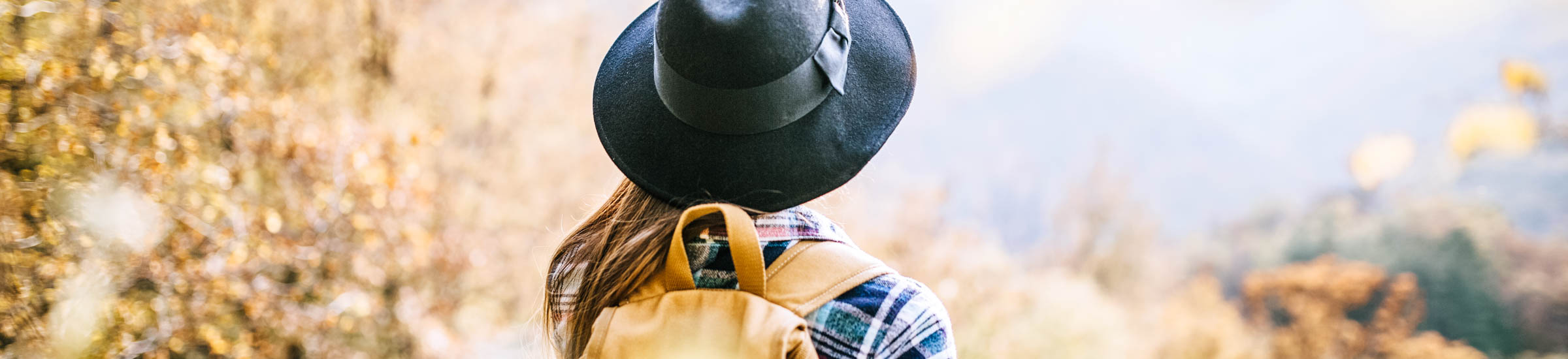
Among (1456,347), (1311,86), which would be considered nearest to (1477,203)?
(1456,347)

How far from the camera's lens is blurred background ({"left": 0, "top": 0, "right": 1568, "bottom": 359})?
277 cm

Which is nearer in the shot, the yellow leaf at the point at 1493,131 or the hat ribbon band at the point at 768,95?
the hat ribbon band at the point at 768,95

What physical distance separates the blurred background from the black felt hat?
10.0 inches

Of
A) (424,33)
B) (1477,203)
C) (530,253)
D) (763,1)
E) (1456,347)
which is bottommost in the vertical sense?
(1456,347)

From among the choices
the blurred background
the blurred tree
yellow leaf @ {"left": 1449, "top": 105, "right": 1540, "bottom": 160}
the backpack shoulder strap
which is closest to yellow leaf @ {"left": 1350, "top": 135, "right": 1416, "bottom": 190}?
the blurred background

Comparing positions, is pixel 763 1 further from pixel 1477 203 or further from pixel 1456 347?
pixel 1477 203

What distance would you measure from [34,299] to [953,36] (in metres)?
11.8

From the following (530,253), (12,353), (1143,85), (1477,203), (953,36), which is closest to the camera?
(12,353)

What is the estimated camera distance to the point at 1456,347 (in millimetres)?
9461

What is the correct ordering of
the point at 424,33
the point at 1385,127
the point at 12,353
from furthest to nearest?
the point at 1385,127 → the point at 424,33 → the point at 12,353

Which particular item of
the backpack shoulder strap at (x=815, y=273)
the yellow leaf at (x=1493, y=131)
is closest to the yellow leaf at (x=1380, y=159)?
the yellow leaf at (x=1493, y=131)

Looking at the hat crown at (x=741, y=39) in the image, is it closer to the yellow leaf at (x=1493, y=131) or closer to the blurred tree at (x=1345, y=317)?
the blurred tree at (x=1345, y=317)

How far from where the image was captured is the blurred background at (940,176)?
2771 millimetres

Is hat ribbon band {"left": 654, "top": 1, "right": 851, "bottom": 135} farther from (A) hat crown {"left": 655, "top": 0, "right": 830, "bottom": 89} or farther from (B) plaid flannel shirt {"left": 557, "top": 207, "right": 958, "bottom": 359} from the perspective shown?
(B) plaid flannel shirt {"left": 557, "top": 207, "right": 958, "bottom": 359}
